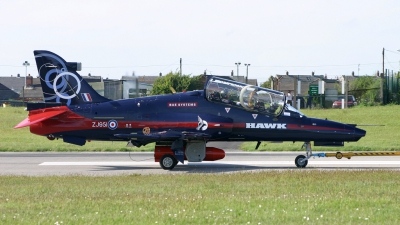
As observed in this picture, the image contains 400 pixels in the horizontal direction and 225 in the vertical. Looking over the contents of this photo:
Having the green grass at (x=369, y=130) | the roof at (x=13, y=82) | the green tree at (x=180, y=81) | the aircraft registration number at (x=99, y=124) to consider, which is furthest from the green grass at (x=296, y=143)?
the roof at (x=13, y=82)

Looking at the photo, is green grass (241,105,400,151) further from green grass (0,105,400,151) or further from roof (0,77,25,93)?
roof (0,77,25,93)

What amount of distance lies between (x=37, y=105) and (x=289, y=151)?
10.9m

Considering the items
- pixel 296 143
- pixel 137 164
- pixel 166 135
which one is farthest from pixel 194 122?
pixel 296 143

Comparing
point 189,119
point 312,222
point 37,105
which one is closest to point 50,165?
point 37,105

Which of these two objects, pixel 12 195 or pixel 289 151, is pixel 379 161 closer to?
pixel 289 151

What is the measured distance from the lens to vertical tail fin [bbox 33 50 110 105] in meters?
20.7

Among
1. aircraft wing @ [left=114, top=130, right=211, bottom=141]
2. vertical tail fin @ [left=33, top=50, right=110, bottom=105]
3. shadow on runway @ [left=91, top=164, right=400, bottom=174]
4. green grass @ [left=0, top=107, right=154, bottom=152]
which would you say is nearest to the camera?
aircraft wing @ [left=114, top=130, right=211, bottom=141]

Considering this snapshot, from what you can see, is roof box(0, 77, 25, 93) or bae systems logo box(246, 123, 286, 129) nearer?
bae systems logo box(246, 123, 286, 129)

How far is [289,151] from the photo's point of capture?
26250 millimetres

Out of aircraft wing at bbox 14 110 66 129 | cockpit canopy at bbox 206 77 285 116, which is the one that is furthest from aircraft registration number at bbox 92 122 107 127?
cockpit canopy at bbox 206 77 285 116

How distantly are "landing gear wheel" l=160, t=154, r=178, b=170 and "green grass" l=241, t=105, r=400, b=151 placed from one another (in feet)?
20.5

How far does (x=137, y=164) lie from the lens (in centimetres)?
2125

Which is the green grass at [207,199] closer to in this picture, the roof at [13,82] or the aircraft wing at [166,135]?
the aircraft wing at [166,135]

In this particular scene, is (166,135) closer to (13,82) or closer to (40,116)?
(40,116)
